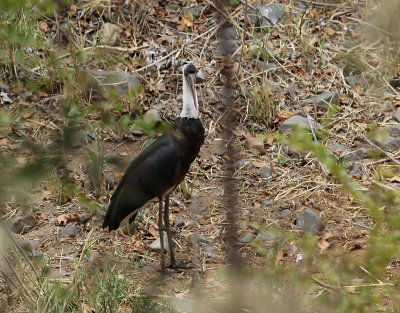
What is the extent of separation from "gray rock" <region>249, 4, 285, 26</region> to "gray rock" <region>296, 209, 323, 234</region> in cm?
271

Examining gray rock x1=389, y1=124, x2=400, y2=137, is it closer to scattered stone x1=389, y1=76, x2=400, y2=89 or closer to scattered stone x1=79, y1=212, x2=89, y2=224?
scattered stone x1=389, y1=76, x2=400, y2=89

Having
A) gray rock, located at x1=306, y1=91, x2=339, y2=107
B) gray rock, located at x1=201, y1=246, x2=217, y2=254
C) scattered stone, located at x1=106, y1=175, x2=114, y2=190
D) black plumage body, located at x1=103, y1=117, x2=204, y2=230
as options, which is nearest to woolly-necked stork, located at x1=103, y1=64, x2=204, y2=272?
black plumage body, located at x1=103, y1=117, x2=204, y2=230

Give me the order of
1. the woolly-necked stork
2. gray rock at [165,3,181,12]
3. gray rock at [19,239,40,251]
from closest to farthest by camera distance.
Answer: the woolly-necked stork
gray rock at [19,239,40,251]
gray rock at [165,3,181,12]

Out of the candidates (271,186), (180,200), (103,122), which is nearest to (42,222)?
(180,200)

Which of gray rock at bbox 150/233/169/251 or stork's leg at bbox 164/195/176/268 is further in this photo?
gray rock at bbox 150/233/169/251

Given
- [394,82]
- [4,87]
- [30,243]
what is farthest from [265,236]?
[4,87]

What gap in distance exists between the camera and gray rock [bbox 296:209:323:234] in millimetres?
5188

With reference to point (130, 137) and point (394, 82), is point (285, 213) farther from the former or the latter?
point (394, 82)

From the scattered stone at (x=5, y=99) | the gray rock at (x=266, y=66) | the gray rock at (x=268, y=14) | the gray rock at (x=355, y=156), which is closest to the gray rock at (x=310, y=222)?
the gray rock at (x=355, y=156)

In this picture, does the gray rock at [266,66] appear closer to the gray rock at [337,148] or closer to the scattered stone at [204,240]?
the gray rock at [337,148]

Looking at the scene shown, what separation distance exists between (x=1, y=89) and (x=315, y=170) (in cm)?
310

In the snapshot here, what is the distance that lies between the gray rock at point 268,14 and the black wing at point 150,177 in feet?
8.65

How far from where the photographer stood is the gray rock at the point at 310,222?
204 inches

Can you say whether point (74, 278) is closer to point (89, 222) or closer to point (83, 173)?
point (89, 222)
